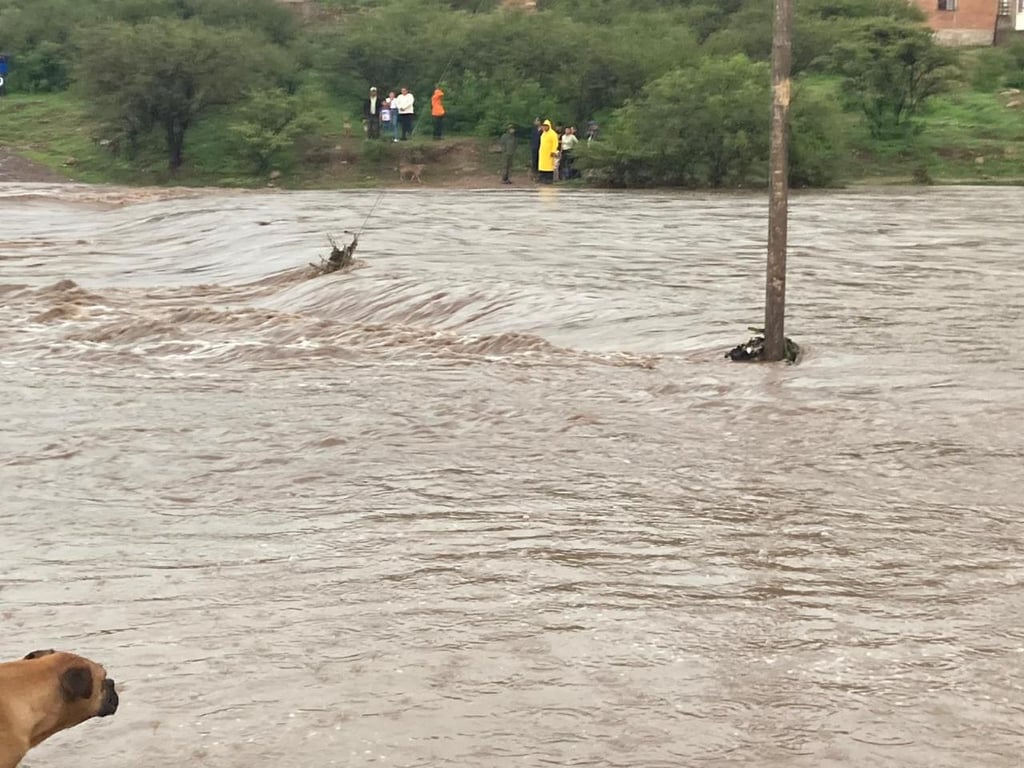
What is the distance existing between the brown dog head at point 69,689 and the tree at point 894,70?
39.6 metres

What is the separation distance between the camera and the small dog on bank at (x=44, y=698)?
4109 millimetres

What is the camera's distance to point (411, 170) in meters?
39.3

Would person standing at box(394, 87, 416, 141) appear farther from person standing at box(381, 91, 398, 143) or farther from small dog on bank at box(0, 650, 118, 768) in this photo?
small dog on bank at box(0, 650, 118, 768)

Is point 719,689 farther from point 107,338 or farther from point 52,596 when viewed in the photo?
point 107,338

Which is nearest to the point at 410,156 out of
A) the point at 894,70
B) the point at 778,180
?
the point at 894,70

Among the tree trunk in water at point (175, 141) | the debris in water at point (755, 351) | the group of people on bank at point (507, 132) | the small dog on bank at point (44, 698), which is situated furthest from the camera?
the tree trunk in water at point (175, 141)

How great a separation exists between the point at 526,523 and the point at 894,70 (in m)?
36.6

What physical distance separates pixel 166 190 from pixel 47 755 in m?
32.0

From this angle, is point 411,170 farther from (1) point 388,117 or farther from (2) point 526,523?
(2) point 526,523

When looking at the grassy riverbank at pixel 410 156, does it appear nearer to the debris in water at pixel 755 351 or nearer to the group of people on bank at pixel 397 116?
the group of people on bank at pixel 397 116

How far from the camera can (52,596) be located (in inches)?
262

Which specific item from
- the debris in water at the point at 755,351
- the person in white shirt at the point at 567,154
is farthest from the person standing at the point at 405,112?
the debris in water at the point at 755,351

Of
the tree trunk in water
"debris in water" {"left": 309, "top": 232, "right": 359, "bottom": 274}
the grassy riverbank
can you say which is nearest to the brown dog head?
"debris in water" {"left": 309, "top": 232, "right": 359, "bottom": 274}

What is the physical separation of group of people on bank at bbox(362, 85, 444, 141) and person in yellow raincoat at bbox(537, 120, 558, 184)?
15.5ft
